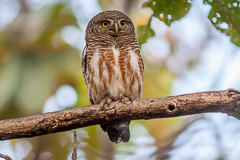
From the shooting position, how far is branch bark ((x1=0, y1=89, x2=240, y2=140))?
3395 millimetres

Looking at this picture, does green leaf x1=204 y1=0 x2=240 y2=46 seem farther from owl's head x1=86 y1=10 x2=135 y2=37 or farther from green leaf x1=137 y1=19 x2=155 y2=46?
owl's head x1=86 y1=10 x2=135 y2=37

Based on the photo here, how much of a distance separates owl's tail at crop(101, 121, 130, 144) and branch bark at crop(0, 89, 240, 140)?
0.89 metres

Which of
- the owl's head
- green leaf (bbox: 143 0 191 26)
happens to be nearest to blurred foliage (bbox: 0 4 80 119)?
the owl's head

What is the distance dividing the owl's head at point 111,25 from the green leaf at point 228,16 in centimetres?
185

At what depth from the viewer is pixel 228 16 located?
313cm

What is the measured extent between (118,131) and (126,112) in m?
1.02

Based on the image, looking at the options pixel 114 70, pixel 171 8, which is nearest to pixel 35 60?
pixel 114 70

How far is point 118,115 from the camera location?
12.1 ft

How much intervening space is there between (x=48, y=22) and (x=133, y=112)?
173 inches

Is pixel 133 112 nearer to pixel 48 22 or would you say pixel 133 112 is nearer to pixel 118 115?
pixel 118 115

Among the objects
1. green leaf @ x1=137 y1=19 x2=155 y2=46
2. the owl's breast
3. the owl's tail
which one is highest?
the owl's breast

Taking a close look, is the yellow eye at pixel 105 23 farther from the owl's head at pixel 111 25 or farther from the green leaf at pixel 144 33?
the green leaf at pixel 144 33

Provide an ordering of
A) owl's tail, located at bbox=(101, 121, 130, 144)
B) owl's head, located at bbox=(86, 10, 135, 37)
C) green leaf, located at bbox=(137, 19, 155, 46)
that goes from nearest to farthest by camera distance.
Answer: green leaf, located at bbox=(137, 19, 155, 46) < owl's tail, located at bbox=(101, 121, 130, 144) < owl's head, located at bbox=(86, 10, 135, 37)

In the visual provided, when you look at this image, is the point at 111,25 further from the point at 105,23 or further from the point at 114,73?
the point at 114,73
